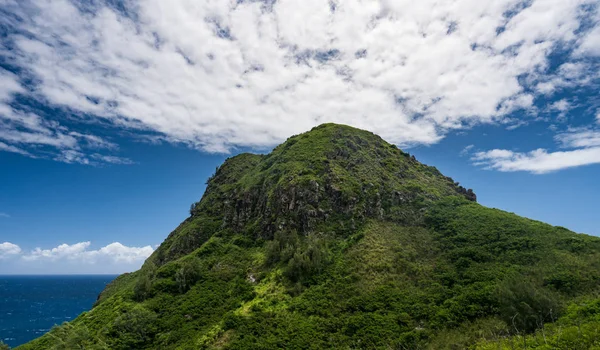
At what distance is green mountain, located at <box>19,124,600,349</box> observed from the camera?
110 feet

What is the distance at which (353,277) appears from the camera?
46844mm

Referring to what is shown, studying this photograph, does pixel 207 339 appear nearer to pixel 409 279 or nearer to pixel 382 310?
pixel 382 310

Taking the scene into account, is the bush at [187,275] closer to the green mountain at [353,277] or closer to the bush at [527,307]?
the green mountain at [353,277]

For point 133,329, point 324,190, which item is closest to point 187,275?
point 133,329

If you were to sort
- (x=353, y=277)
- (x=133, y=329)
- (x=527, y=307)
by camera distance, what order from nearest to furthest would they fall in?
(x=527, y=307) → (x=133, y=329) → (x=353, y=277)

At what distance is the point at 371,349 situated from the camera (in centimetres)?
3378

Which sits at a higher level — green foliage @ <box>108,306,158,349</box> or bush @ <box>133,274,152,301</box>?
bush @ <box>133,274,152,301</box>

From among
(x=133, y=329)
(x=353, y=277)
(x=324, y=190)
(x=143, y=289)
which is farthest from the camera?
(x=324, y=190)

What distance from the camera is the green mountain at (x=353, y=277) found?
110ft

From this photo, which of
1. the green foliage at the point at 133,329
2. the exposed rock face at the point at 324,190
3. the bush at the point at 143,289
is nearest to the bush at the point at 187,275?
the bush at the point at 143,289

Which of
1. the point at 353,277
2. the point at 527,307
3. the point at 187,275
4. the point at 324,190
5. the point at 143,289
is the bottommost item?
the point at 527,307

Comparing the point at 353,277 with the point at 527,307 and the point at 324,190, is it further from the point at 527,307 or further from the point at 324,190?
the point at 324,190

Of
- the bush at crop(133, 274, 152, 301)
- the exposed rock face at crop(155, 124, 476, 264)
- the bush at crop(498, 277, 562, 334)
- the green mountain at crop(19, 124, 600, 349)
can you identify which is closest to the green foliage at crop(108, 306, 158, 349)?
the green mountain at crop(19, 124, 600, 349)

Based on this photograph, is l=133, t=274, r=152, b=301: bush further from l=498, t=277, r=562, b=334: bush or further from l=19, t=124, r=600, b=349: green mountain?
l=498, t=277, r=562, b=334: bush
